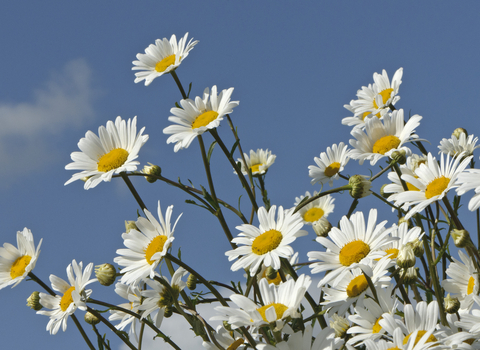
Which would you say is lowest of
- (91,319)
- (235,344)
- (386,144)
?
(235,344)

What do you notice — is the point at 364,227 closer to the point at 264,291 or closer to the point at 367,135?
the point at 264,291

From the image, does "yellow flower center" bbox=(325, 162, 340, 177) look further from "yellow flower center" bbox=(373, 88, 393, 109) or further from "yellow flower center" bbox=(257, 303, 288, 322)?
"yellow flower center" bbox=(257, 303, 288, 322)

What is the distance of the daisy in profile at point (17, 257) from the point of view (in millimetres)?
1883

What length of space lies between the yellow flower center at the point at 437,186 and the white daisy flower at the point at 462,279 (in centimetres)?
34

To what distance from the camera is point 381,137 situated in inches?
76.4

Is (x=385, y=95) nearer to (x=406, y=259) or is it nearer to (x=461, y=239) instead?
(x=461, y=239)

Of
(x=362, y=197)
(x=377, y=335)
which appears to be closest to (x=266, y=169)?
(x=362, y=197)

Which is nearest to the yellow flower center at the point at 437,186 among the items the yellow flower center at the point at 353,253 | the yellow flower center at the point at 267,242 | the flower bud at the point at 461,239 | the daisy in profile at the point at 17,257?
the flower bud at the point at 461,239

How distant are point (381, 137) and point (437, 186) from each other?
0.50 metres

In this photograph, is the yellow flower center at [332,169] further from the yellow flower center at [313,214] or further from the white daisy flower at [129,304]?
the white daisy flower at [129,304]

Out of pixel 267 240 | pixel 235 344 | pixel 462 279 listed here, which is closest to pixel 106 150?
pixel 267 240

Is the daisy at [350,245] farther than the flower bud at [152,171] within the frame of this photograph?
No

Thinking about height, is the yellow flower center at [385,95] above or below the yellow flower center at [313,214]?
above

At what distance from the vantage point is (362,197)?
1651 millimetres
